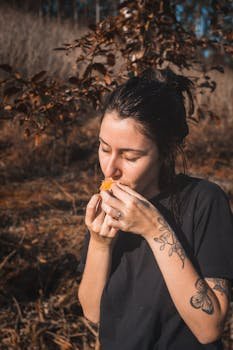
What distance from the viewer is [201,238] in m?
1.30

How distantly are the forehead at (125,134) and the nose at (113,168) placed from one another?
0.06 metres

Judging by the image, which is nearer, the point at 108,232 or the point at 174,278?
the point at 174,278

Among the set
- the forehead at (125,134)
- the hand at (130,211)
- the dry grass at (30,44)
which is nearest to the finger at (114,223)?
the hand at (130,211)

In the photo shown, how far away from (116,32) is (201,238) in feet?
4.41

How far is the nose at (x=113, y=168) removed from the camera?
136cm

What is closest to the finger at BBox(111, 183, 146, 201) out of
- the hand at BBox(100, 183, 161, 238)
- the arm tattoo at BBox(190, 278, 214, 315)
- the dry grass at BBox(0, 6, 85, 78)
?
the hand at BBox(100, 183, 161, 238)

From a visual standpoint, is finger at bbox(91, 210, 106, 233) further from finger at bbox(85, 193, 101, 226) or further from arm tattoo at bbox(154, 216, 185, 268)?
arm tattoo at bbox(154, 216, 185, 268)

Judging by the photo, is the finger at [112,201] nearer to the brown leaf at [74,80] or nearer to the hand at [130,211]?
the hand at [130,211]

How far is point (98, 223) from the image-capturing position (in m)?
1.39

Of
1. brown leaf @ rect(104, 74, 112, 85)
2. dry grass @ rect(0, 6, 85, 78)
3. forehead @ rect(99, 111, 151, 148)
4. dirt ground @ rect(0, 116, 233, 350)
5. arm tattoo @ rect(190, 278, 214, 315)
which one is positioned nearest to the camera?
arm tattoo @ rect(190, 278, 214, 315)

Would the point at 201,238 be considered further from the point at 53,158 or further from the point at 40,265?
the point at 53,158

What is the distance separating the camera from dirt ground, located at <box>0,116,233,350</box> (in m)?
2.80

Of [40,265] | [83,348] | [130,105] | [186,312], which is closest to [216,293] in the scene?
[186,312]

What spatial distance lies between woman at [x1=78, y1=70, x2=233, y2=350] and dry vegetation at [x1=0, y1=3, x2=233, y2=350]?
15.7 inches
